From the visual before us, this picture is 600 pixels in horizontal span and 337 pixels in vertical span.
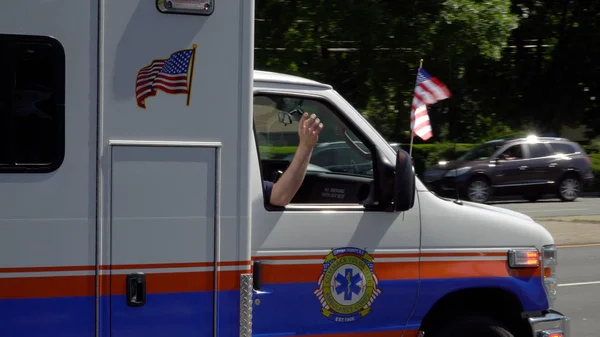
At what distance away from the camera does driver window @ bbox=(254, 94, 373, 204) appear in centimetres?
488

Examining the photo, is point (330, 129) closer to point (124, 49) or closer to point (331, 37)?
point (124, 49)

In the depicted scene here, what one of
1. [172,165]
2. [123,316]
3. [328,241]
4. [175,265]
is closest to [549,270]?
[328,241]

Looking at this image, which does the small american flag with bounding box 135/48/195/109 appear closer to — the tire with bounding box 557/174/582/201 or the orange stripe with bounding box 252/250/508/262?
the orange stripe with bounding box 252/250/508/262

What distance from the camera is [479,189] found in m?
23.3

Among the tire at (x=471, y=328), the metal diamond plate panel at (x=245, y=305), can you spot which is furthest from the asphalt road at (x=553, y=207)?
the metal diamond plate panel at (x=245, y=305)

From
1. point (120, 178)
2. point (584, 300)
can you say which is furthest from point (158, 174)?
point (584, 300)

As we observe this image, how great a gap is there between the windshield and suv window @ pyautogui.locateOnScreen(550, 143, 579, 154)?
176 centimetres

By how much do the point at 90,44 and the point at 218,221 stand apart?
1017mm

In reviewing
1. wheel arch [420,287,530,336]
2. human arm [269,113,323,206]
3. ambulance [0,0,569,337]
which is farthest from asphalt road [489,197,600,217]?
human arm [269,113,323,206]

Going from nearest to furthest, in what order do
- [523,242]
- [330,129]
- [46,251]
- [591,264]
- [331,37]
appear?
[46,251]
[330,129]
[523,242]
[591,264]
[331,37]

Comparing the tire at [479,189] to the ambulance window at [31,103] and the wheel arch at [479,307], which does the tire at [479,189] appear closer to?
the wheel arch at [479,307]

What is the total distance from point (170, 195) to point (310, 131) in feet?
2.82

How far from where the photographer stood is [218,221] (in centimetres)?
428

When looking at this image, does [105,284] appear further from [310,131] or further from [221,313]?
[310,131]
